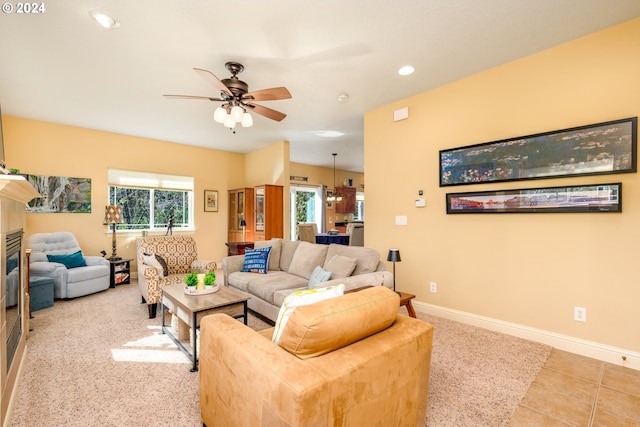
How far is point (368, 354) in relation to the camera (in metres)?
1.22

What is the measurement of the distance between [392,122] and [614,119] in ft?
7.27

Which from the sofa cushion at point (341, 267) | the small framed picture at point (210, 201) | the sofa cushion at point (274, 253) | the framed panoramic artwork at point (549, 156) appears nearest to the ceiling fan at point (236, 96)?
the sofa cushion at point (341, 267)

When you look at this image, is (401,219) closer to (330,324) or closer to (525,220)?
(525,220)

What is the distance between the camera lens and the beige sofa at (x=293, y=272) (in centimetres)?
271

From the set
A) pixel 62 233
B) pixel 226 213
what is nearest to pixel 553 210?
pixel 226 213

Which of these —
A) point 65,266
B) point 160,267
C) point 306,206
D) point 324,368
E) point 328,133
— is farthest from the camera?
point 306,206

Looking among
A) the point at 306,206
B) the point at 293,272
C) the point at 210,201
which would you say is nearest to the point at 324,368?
the point at 293,272

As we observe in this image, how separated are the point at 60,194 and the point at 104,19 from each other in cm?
388

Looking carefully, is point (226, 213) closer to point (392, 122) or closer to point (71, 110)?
point (71, 110)

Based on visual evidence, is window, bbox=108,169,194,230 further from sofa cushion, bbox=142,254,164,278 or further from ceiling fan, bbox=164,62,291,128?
ceiling fan, bbox=164,62,291,128

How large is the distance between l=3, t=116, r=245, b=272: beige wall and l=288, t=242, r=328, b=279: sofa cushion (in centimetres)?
358

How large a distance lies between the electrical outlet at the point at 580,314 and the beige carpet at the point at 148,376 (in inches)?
15.2

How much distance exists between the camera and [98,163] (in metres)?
5.14

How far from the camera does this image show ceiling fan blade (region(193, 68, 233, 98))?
7.49 ft
